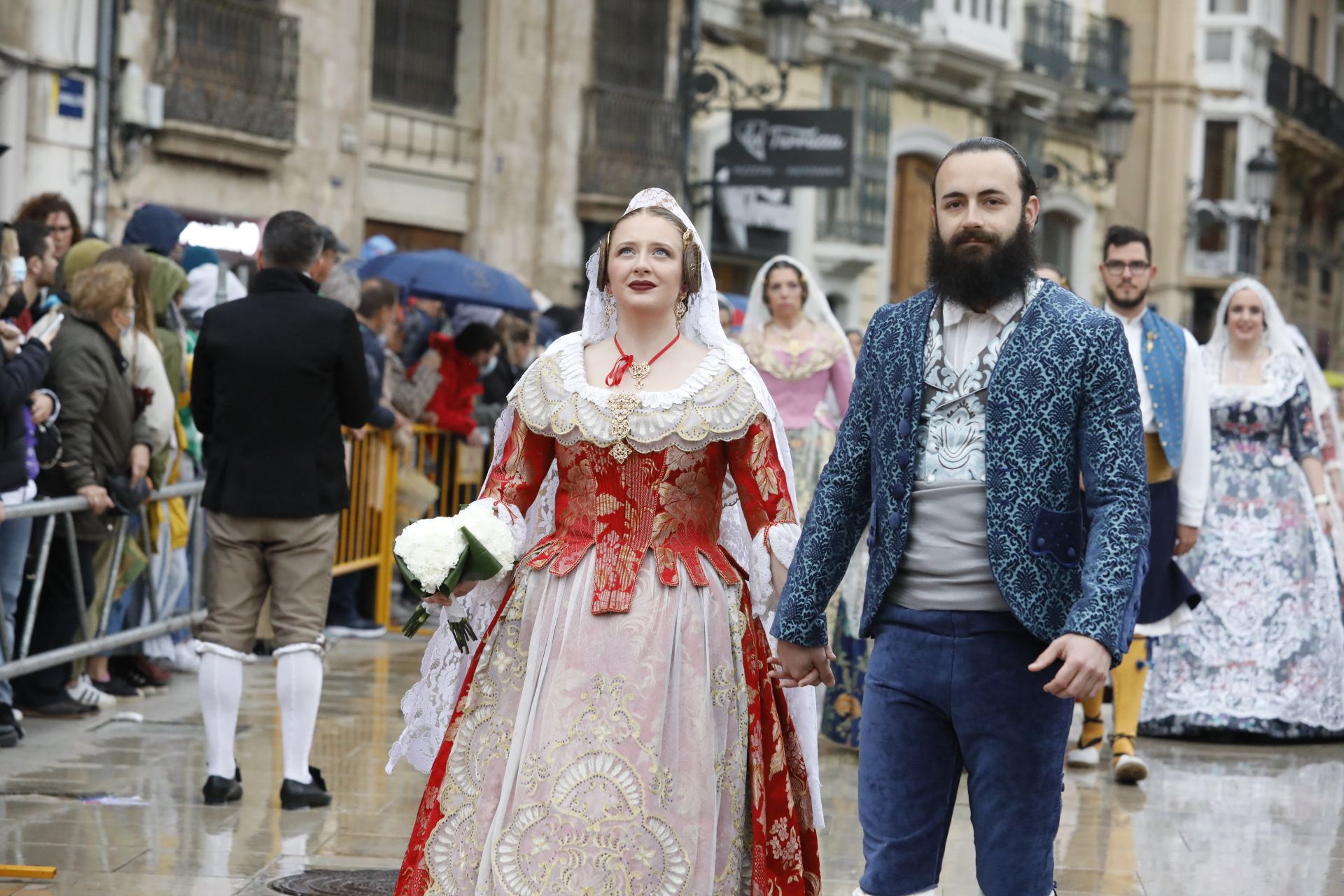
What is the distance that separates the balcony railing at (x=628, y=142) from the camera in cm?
2106

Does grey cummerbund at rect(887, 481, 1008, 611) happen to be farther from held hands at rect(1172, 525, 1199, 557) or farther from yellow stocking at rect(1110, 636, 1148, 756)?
yellow stocking at rect(1110, 636, 1148, 756)

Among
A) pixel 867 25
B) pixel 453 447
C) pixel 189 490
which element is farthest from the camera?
pixel 867 25

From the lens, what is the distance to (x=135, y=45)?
14.9m

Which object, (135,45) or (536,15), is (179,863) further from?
(536,15)

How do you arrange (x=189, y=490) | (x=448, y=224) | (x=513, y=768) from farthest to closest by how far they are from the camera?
(x=448, y=224) < (x=189, y=490) < (x=513, y=768)

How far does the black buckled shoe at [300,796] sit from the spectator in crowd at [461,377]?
563cm

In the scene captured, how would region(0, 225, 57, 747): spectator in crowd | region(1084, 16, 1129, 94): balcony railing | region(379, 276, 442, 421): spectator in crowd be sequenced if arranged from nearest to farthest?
region(0, 225, 57, 747): spectator in crowd < region(379, 276, 442, 421): spectator in crowd < region(1084, 16, 1129, 94): balcony railing

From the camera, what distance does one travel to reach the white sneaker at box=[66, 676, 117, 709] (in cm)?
859

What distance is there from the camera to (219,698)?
6.75 m

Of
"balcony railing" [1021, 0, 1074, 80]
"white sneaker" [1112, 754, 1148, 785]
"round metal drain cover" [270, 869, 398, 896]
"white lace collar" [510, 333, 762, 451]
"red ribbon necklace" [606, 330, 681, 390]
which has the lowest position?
"round metal drain cover" [270, 869, 398, 896]

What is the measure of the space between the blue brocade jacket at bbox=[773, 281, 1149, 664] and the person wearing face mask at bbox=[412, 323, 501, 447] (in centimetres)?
852

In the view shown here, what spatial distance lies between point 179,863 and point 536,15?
1538 centimetres

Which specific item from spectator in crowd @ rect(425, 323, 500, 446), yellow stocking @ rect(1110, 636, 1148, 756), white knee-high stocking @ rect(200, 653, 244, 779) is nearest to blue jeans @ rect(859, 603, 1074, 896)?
white knee-high stocking @ rect(200, 653, 244, 779)

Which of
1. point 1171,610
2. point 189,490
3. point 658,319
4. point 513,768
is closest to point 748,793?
point 513,768
